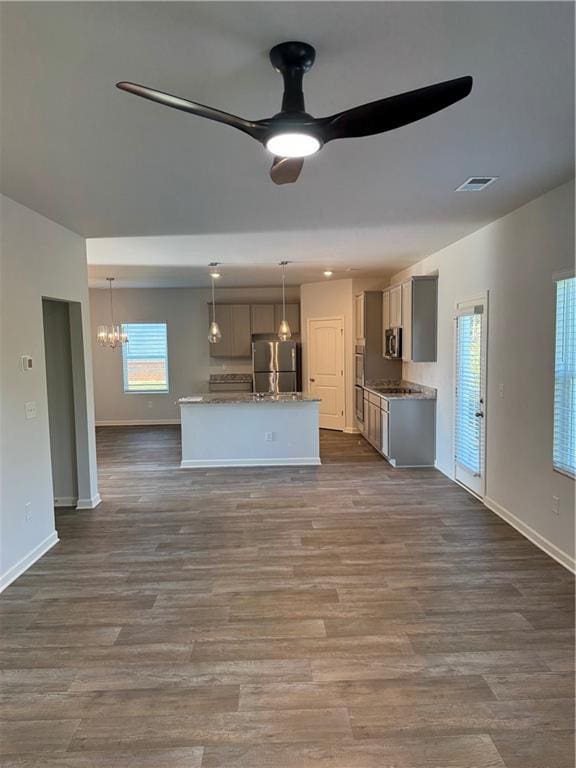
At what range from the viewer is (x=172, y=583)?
3.16 m

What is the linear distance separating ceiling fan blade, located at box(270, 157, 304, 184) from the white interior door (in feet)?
20.7

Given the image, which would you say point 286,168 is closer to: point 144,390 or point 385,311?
point 385,311

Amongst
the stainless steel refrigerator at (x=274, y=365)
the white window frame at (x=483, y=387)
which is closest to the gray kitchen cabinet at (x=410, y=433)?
the white window frame at (x=483, y=387)

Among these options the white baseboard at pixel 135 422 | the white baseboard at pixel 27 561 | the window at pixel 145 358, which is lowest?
the white baseboard at pixel 27 561

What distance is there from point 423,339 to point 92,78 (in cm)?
484

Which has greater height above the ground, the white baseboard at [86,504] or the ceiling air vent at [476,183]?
the ceiling air vent at [476,183]

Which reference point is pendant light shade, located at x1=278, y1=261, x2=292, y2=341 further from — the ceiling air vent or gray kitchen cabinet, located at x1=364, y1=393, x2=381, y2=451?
the ceiling air vent

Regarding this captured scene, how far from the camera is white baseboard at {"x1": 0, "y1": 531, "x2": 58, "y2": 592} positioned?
10.4 feet

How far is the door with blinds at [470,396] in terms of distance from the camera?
459 cm

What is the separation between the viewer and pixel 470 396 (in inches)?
193

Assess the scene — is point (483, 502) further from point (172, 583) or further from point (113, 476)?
point (113, 476)

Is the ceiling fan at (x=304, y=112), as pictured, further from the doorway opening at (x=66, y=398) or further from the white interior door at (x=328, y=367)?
the white interior door at (x=328, y=367)

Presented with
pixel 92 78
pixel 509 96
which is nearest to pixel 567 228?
pixel 509 96

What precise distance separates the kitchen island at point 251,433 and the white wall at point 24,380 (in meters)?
2.42
